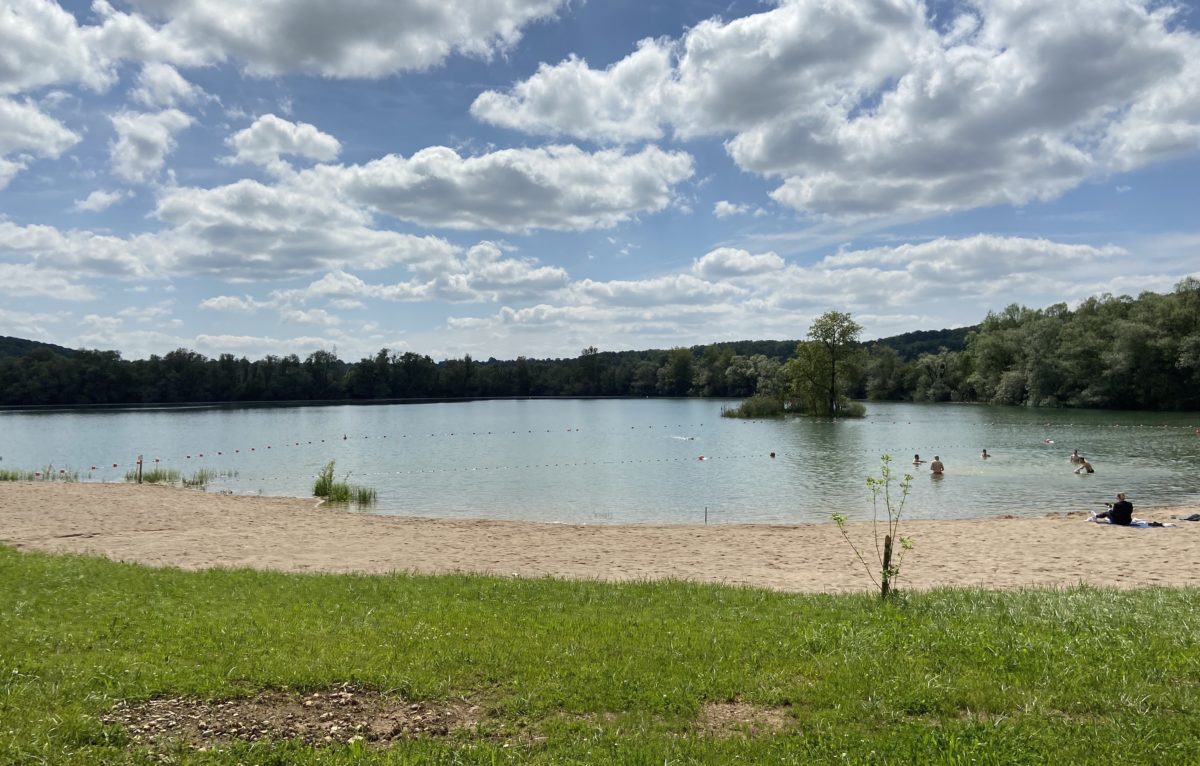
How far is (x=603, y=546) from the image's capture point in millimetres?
19500

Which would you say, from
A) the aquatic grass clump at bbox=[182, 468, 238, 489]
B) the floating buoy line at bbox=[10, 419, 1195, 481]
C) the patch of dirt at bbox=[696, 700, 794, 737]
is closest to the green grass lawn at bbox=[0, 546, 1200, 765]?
the patch of dirt at bbox=[696, 700, 794, 737]

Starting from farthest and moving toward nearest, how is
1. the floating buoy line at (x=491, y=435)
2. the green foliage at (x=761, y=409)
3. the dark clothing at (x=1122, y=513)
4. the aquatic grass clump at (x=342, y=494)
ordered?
the green foliage at (x=761, y=409) → the floating buoy line at (x=491, y=435) → the aquatic grass clump at (x=342, y=494) → the dark clothing at (x=1122, y=513)

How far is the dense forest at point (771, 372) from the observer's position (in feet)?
278

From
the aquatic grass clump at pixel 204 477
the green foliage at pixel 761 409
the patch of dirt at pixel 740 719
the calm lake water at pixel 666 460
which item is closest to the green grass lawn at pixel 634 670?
the patch of dirt at pixel 740 719

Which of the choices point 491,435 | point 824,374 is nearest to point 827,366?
point 824,374

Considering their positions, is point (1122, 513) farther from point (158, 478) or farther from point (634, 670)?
point (158, 478)

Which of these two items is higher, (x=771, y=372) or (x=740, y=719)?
(x=771, y=372)

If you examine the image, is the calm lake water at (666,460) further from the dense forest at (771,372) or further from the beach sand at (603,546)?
the dense forest at (771,372)

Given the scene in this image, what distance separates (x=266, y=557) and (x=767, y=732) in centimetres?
1377

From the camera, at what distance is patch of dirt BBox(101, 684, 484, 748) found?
571 cm

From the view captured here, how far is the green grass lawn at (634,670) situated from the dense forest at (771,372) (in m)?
83.1

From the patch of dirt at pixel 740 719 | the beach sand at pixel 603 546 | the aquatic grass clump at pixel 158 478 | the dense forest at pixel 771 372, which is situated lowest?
the aquatic grass clump at pixel 158 478

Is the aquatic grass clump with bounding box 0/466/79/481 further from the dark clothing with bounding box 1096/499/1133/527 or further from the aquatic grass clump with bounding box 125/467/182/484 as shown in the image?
the dark clothing with bounding box 1096/499/1133/527

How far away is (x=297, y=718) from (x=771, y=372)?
112530 mm
